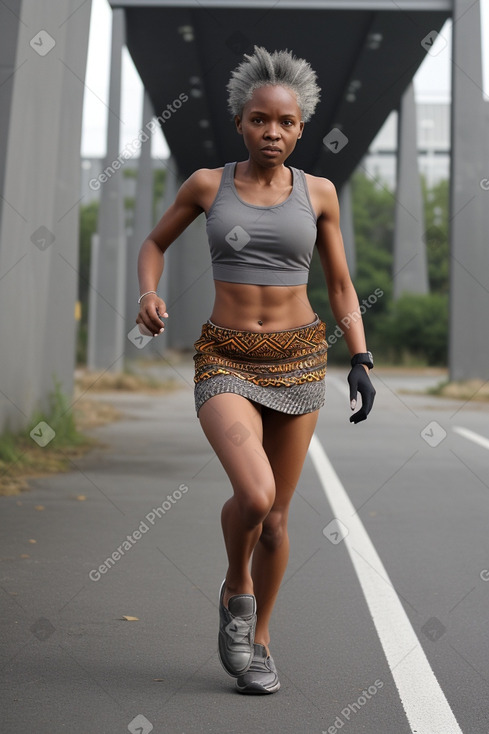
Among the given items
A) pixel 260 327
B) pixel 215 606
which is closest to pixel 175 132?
pixel 215 606

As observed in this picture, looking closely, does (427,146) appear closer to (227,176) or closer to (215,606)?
(215,606)

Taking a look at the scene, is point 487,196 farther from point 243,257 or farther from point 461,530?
point 243,257

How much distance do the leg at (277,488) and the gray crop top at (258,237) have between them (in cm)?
53

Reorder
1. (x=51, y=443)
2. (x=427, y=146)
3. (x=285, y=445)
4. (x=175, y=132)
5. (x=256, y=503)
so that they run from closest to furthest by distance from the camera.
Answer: (x=256, y=503), (x=285, y=445), (x=51, y=443), (x=175, y=132), (x=427, y=146)

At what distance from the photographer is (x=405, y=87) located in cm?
3059

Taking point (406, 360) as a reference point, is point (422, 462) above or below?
above

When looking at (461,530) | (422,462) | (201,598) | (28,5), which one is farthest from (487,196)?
(201,598)

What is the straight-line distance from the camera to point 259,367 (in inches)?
167

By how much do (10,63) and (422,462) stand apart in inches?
226

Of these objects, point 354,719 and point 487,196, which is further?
point 487,196

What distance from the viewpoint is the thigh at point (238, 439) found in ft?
13.0

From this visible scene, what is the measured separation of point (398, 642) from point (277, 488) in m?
1.11

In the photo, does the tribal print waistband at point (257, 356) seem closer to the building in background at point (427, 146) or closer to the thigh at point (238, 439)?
the thigh at point (238, 439)

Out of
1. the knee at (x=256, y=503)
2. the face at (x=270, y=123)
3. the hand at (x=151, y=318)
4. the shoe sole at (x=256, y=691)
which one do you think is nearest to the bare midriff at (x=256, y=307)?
the hand at (x=151, y=318)
